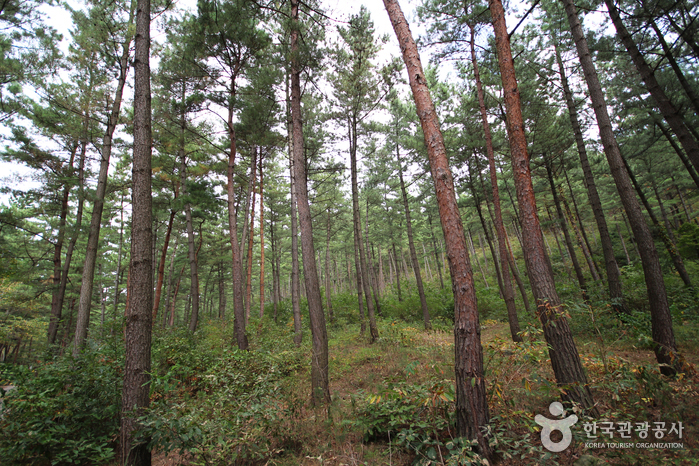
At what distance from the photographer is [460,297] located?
336 cm

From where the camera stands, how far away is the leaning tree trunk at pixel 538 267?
142 inches

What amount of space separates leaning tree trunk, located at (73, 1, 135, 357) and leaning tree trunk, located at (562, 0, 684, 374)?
12.4 metres

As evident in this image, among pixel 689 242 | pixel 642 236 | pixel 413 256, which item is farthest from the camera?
pixel 689 242

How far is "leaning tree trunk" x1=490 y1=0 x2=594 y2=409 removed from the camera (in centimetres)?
360

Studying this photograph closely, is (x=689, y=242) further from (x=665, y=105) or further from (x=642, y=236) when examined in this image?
(x=642, y=236)

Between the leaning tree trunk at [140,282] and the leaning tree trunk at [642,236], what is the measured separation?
718 cm

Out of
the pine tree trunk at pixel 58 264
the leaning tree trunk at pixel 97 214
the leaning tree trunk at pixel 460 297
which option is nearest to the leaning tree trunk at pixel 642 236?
the leaning tree trunk at pixel 460 297

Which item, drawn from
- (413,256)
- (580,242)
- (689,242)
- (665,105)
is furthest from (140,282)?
(689,242)

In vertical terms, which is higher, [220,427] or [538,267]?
[538,267]

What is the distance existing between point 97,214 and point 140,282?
25.4 ft

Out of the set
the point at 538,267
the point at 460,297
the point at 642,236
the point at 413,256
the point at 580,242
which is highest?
the point at 580,242

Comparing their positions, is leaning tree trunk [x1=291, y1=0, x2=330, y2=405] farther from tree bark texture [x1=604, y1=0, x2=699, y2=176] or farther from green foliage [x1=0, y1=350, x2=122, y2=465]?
tree bark texture [x1=604, y1=0, x2=699, y2=176]

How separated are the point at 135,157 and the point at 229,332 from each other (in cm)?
1196

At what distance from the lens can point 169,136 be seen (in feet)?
38.3
